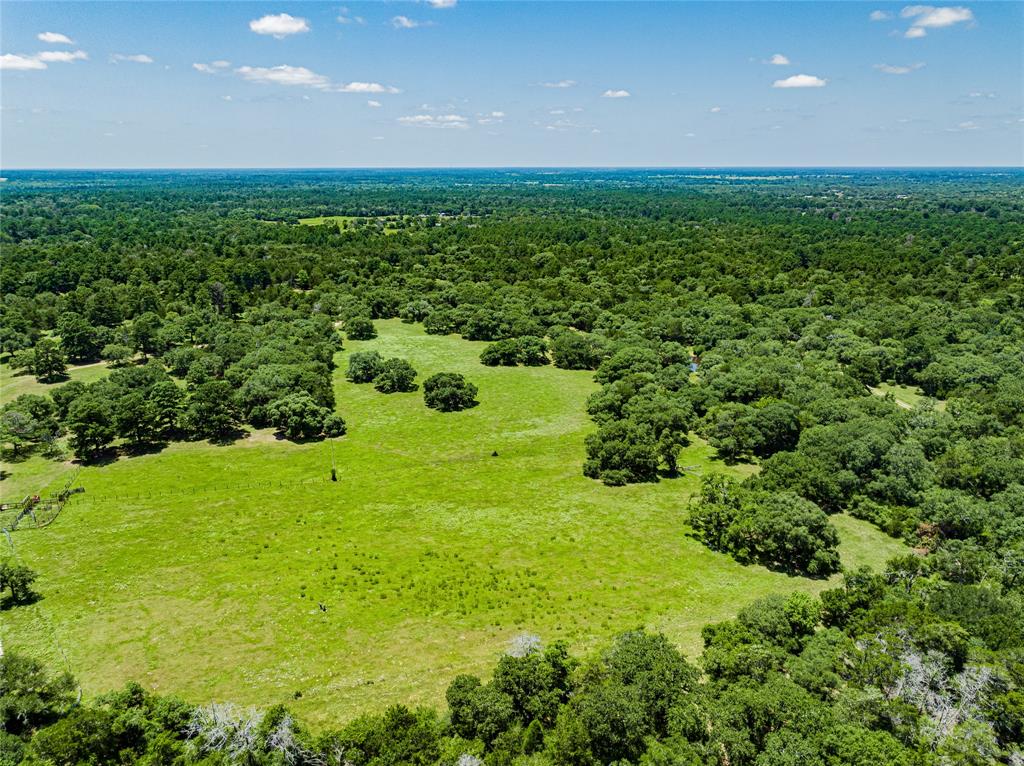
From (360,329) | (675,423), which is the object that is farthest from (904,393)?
(360,329)

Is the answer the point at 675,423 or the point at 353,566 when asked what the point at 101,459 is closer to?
the point at 353,566

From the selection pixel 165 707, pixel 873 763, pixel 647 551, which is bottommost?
pixel 647 551

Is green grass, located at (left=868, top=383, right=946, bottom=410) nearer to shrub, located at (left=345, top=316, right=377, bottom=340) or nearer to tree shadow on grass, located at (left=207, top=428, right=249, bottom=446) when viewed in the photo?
shrub, located at (left=345, top=316, right=377, bottom=340)

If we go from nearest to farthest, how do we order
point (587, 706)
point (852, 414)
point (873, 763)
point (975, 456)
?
point (873, 763) → point (587, 706) → point (975, 456) → point (852, 414)

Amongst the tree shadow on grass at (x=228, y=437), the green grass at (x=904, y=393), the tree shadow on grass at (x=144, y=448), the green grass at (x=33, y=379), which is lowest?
the tree shadow on grass at (x=228, y=437)

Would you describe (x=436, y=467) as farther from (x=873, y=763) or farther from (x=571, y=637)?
(x=873, y=763)

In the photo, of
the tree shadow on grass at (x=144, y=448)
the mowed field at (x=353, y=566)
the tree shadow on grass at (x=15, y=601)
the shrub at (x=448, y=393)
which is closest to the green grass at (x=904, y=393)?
the mowed field at (x=353, y=566)

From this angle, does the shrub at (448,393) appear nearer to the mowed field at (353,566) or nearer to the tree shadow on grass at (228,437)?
the mowed field at (353,566)

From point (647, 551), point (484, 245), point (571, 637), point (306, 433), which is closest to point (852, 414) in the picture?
point (647, 551)
